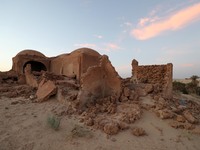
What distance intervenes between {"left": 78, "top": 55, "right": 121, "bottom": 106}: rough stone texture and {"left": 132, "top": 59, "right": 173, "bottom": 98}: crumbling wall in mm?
2049

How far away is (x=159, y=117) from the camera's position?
22.7 feet

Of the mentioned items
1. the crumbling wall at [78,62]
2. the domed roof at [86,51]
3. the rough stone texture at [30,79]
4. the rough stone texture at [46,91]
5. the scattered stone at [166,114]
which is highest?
the domed roof at [86,51]

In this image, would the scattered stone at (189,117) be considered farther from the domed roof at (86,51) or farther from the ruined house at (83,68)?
the domed roof at (86,51)

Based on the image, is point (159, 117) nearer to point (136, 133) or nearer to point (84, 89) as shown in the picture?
point (136, 133)

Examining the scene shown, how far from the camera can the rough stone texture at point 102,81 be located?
802 centimetres

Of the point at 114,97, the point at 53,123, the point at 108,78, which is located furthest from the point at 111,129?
the point at 108,78

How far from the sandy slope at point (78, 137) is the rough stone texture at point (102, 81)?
157cm

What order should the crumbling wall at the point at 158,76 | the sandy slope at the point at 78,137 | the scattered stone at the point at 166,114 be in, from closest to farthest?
1. the sandy slope at the point at 78,137
2. the scattered stone at the point at 166,114
3. the crumbling wall at the point at 158,76

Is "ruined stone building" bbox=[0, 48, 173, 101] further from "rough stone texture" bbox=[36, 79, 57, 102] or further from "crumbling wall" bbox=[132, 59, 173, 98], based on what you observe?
"rough stone texture" bbox=[36, 79, 57, 102]

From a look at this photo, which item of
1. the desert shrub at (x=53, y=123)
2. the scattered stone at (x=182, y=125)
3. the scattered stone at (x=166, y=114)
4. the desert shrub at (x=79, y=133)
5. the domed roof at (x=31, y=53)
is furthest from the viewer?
the domed roof at (x=31, y=53)

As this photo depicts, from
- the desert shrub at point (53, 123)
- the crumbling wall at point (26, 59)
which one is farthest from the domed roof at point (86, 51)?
the desert shrub at point (53, 123)

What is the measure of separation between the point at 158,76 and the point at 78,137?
5.84 m

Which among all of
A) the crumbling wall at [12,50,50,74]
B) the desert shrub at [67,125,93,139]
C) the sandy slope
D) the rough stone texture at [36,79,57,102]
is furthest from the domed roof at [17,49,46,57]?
the desert shrub at [67,125,93,139]

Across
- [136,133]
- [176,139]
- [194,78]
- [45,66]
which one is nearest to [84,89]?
[136,133]
